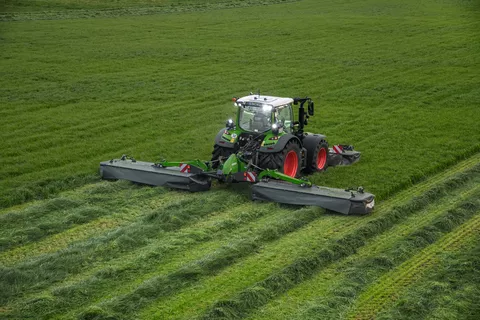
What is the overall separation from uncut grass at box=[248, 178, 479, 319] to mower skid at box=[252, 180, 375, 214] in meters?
0.87

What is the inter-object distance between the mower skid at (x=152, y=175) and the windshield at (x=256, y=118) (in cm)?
174

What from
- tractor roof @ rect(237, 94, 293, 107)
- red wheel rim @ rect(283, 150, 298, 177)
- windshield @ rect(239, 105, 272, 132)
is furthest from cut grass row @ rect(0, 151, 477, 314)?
tractor roof @ rect(237, 94, 293, 107)

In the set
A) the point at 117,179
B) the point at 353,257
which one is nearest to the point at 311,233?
the point at 353,257

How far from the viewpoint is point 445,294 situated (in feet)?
38.5

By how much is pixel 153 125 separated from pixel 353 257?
42.2 feet

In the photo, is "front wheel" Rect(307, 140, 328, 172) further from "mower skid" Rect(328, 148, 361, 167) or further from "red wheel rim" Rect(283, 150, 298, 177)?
"red wheel rim" Rect(283, 150, 298, 177)

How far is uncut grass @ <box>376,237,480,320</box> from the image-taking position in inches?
437

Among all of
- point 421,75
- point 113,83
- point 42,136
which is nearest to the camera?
point 42,136

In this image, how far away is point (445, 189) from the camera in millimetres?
17297

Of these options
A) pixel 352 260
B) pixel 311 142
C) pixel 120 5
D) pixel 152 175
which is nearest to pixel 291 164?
pixel 311 142

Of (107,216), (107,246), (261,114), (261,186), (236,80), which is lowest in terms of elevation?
(236,80)

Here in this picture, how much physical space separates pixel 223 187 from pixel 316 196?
2.64 meters

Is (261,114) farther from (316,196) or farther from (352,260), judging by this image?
(352,260)

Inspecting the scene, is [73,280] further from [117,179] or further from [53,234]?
[117,179]
